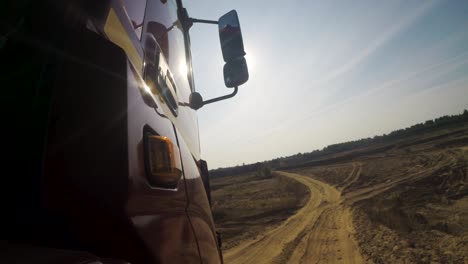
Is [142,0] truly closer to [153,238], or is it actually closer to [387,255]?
[153,238]

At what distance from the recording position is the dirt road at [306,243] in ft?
17.7

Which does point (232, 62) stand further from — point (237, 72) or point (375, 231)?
point (375, 231)

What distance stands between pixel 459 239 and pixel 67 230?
7133 millimetres

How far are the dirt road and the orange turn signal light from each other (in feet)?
17.5

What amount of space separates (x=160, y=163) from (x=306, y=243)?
21.2 ft

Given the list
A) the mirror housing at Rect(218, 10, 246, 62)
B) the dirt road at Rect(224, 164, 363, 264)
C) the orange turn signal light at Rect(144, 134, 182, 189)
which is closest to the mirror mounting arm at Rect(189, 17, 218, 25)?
the mirror housing at Rect(218, 10, 246, 62)

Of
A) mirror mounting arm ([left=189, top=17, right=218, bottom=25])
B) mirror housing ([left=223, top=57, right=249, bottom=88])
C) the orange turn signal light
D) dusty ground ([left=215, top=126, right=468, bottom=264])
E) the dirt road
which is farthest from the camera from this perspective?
the dirt road

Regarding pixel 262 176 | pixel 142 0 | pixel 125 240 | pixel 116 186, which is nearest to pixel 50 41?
pixel 116 186

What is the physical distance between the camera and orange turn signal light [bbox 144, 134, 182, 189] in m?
0.74

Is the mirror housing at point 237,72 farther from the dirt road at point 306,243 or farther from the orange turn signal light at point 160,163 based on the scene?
the dirt road at point 306,243

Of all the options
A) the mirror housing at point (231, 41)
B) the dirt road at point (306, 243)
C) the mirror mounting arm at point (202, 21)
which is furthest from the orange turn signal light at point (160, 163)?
the dirt road at point (306, 243)

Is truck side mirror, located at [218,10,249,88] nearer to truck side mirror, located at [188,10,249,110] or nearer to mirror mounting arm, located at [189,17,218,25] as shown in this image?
truck side mirror, located at [188,10,249,110]

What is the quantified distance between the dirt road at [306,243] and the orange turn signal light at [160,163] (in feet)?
17.5

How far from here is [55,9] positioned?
0.71m
